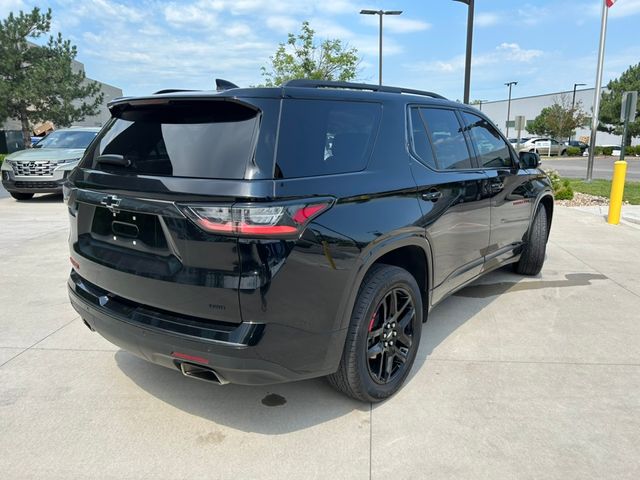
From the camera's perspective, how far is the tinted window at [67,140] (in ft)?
40.5

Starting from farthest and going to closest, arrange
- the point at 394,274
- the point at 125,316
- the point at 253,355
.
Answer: the point at 394,274, the point at 125,316, the point at 253,355

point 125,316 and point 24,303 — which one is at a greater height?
point 125,316

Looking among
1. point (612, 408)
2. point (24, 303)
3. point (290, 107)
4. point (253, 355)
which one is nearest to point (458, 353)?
point (612, 408)

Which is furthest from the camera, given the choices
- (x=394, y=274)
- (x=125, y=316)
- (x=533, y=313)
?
(x=533, y=313)

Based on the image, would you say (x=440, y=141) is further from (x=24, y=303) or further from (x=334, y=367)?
(x=24, y=303)

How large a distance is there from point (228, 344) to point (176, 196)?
27.9 inches

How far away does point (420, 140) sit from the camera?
131 inches

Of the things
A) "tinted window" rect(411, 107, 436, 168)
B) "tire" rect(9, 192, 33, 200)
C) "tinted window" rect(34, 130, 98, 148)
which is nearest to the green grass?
"tinted window" rect(411, 107, 436, 168)

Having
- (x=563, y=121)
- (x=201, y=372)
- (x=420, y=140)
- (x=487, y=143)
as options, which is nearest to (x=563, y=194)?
(x=487, y=143)

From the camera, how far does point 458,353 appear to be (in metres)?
3.69

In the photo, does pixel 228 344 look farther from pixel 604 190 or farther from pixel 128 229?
pixel 604 190

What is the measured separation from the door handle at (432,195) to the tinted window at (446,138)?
24 centimetres

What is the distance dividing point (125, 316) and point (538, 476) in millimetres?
2156

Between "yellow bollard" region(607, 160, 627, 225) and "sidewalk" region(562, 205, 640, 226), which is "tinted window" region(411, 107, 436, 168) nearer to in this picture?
"yellow bollard" region(607, 160, 627, 225)
